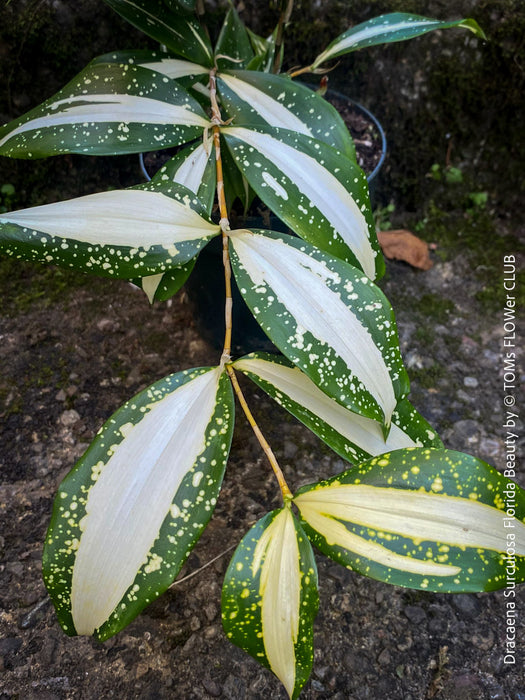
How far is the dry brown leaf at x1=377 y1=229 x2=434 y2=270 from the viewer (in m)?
1.37

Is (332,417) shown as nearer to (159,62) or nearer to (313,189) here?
(313,189)

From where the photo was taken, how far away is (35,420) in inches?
41.9

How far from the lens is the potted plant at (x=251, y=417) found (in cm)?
49

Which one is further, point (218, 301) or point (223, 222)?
point (218, 301)

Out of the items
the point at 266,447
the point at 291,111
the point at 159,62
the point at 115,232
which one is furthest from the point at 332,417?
the point at 159,62

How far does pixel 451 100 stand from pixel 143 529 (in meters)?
1.29

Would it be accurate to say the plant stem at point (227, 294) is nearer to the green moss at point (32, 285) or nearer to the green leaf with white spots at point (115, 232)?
the green leaf with white spots at point (115, 232)

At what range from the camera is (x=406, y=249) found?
4.52 ft

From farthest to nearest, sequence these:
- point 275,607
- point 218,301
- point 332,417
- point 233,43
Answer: point 218,301 → point 233,43 → point 332,417 → point 275,607

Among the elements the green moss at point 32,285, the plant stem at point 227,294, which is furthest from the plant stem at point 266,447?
the green moss at point 32,285

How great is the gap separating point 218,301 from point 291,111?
0.40 meters

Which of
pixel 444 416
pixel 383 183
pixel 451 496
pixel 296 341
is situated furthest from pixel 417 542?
pixel 383 183

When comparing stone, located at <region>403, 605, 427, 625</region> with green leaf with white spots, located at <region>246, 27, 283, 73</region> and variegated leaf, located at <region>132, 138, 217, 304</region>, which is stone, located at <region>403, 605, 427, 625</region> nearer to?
variegated leaf, located at <region>132, 138, 217, 304</region>

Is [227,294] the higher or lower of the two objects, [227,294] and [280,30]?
the lower
